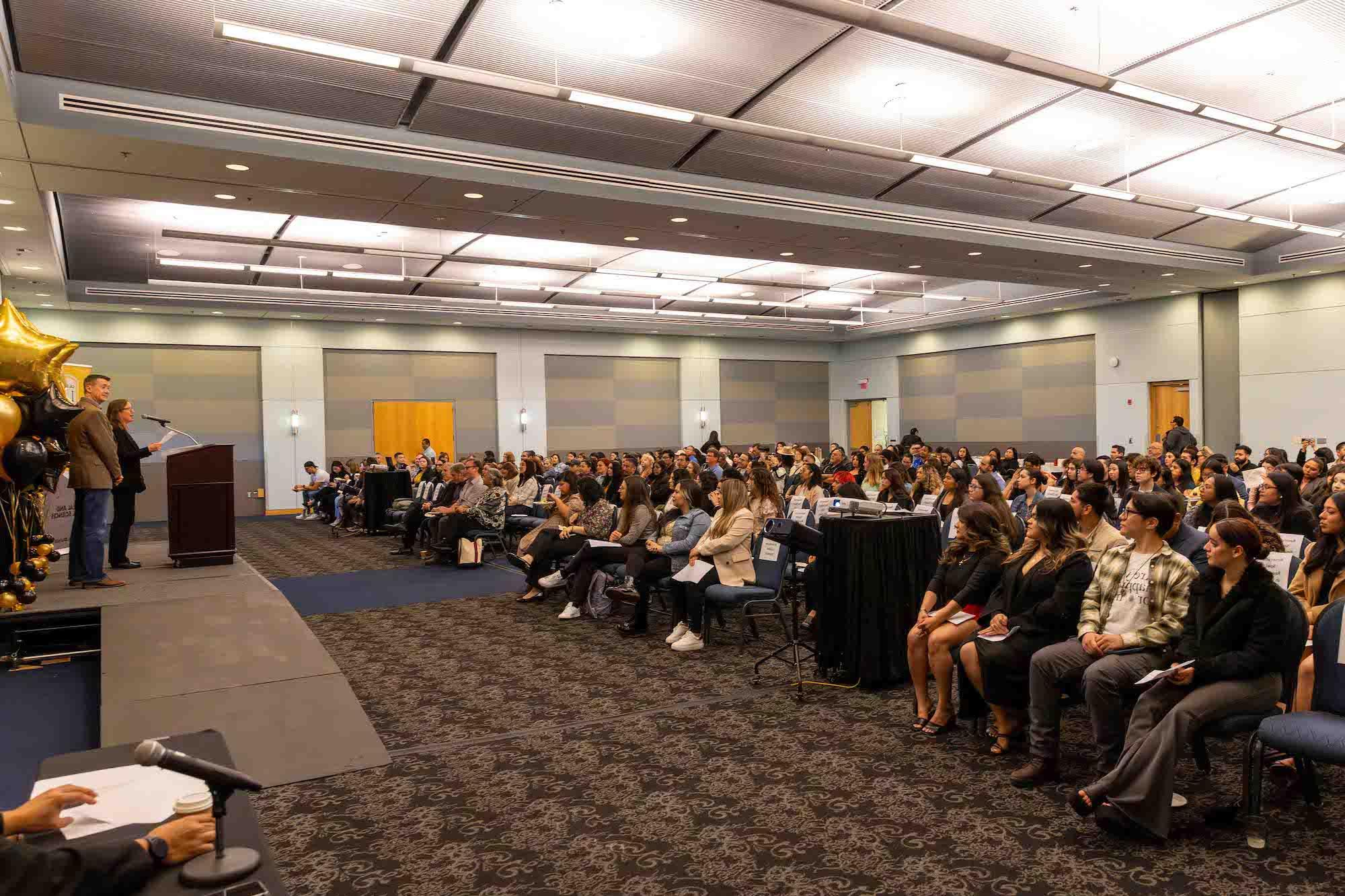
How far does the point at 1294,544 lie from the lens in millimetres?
4633

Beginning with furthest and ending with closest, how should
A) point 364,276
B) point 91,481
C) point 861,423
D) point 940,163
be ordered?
point 861,423, point 364,276, point 940,163, point 91,481

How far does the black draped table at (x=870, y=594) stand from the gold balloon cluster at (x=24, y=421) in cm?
535

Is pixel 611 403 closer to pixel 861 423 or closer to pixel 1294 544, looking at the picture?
pixel 861 423

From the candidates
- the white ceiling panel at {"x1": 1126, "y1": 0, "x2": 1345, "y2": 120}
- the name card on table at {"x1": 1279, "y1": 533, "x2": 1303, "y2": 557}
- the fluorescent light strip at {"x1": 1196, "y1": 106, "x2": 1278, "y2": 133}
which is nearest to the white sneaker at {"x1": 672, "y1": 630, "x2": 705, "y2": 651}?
the name card on table at {"x1": 1279, "y1": 533, "x2": 1303, "y2": 557}

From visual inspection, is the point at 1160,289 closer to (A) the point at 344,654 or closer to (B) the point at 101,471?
(A) the point at 344,654

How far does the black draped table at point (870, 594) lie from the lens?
4988 mm

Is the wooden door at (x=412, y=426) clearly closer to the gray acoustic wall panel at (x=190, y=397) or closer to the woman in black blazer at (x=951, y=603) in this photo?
the gray acoustic wall panel at (x=190, y=397)

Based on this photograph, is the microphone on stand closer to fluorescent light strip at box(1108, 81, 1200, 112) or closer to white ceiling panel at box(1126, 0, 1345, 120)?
fluorescent light strip at box(1108, 81, 1200, 112)

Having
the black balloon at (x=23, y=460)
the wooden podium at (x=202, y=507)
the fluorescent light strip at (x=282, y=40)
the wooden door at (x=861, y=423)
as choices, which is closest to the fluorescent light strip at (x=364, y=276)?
the wooden podium at (x=202, y=507)

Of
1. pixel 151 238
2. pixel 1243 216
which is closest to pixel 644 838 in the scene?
pixel 1243 216

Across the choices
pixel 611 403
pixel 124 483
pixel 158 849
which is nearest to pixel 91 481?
Answer: pixel 124 483

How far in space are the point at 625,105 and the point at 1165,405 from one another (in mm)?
13885

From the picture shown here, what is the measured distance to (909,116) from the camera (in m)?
7.84

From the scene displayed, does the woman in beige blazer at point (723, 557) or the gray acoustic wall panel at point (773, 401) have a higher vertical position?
the gray acoustic wall panel at point (773, 401)
